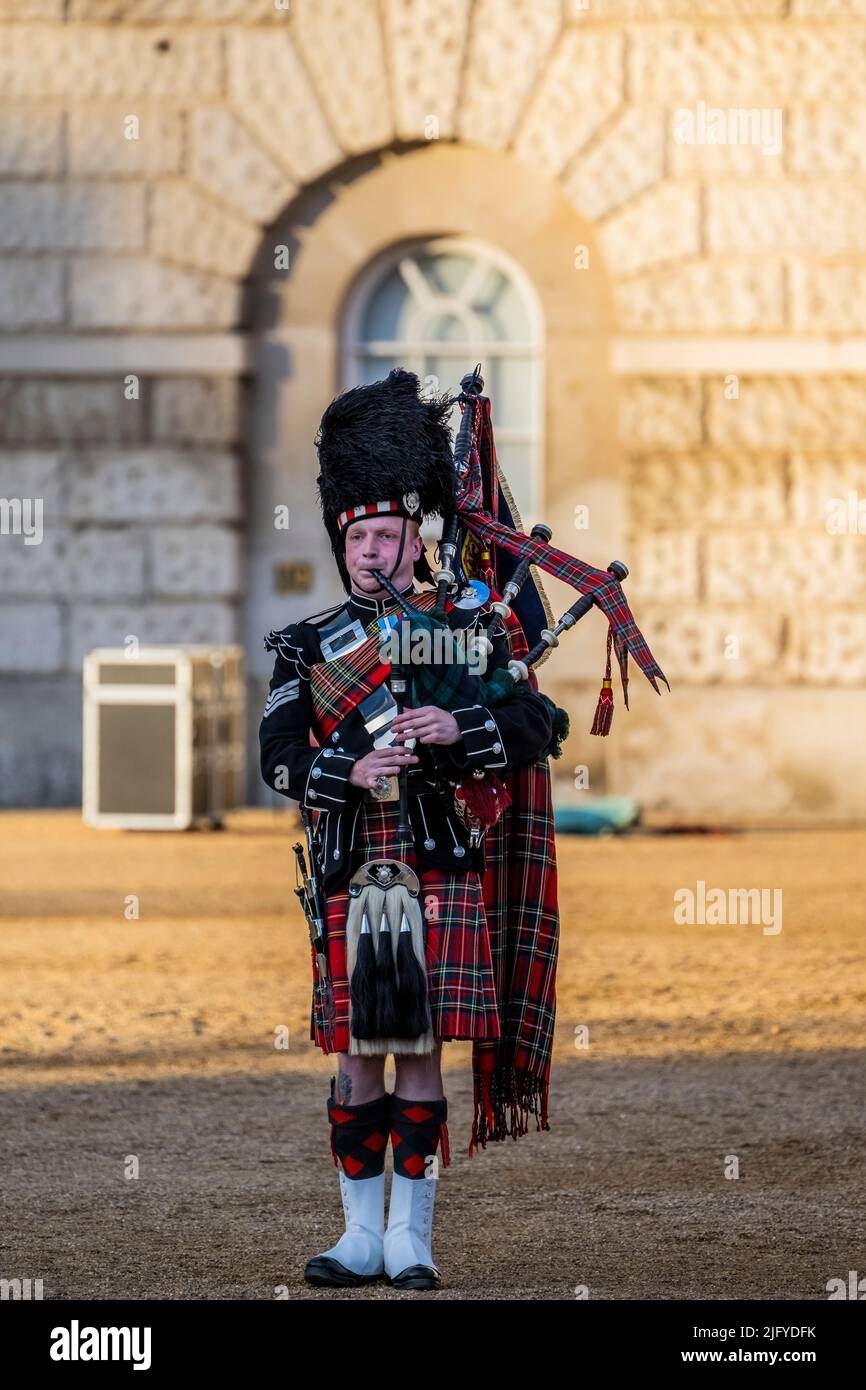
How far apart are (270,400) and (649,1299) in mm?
12191

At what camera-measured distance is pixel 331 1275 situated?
16.0 ft

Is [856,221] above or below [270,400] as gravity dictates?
above

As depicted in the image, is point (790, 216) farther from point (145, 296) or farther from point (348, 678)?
point (348, 678)

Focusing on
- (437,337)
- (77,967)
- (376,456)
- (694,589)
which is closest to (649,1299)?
(376,456)

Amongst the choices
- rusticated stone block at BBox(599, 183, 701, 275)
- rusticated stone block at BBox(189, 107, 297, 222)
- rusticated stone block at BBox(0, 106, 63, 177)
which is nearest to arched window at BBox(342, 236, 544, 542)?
rusticated stone block at BBox(599, 183, 701, 275)

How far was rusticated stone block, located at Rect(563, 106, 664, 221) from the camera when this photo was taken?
15.7 meters

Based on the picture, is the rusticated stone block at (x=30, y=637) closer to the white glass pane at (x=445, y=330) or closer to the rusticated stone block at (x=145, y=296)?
the rusticated stone block at (x=145, y=296)

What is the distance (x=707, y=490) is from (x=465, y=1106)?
922cm

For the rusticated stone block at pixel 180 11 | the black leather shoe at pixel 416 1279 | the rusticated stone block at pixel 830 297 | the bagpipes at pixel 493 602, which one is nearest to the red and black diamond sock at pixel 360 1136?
the black leather shoe at pixel 416 1279

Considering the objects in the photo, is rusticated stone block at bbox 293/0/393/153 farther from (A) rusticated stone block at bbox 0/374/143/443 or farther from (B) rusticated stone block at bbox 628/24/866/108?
(A) rusticated stone block at bbox 0/374/143/443

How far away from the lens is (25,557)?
53.3 ft

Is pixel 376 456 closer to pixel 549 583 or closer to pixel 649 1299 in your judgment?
pixel 649 1299

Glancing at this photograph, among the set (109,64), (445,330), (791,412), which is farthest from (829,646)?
(109,64)

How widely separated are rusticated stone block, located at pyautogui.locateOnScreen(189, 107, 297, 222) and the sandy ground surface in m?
5.49
